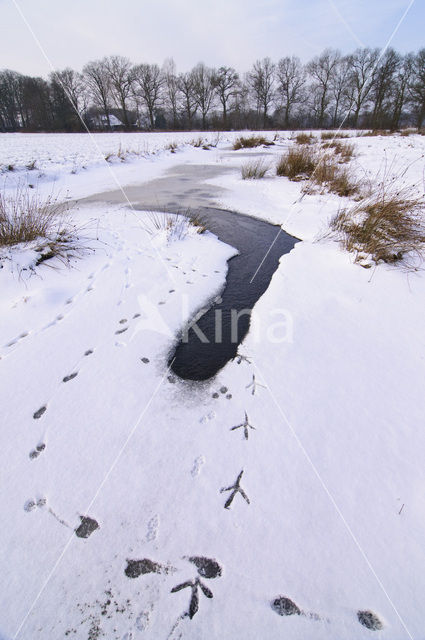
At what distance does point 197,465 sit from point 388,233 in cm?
317

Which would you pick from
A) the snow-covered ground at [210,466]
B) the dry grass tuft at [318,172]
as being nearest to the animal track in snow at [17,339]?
the snow-covered ground at [210,466]

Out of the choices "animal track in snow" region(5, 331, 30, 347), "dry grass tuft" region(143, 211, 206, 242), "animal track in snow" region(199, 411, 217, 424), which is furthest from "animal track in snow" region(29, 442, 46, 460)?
"dry grass tuft" region(143, 211, 206, 242)

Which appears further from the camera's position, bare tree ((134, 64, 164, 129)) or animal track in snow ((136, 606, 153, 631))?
bare tree ((134, 64, 164, 129))

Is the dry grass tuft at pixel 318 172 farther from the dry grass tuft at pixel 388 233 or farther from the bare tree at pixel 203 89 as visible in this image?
the bare tree at pixel 203 89

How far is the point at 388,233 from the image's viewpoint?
3146mm

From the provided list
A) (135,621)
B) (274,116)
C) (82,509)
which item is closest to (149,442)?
(82,509)

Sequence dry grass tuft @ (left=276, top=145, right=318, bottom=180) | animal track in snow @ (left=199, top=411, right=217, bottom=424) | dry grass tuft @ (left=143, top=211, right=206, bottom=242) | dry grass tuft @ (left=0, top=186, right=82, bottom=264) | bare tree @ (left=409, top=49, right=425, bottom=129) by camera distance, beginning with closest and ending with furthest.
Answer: animal track in snow @ (left=199, top=411, right=217, bottom=424) < dry grass tuft @ (left=0, top=186, right=82, bottom=264) < dry grass tuft @ (left=143, top=211, right=206, bottom=242) < dry grass tuft @ (left=276, top=145, right=318, bottom=180) < bare tree @ (left=409, top=49, right=425, bottom=129)

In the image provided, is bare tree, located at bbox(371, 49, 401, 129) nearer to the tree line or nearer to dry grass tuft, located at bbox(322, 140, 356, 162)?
the tree line

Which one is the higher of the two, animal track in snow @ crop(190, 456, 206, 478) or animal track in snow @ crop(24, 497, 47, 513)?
animal track in snow @ crop(190, 456, 206, 478)

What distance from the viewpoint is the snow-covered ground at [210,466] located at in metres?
0.91

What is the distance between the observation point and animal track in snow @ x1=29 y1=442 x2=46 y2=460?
1.31m

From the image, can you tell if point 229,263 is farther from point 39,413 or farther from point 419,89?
point 419,89

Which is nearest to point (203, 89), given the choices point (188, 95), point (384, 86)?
point (188, 95)

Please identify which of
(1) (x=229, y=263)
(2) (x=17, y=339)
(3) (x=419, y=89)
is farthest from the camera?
(3) (x=419, y=89)
